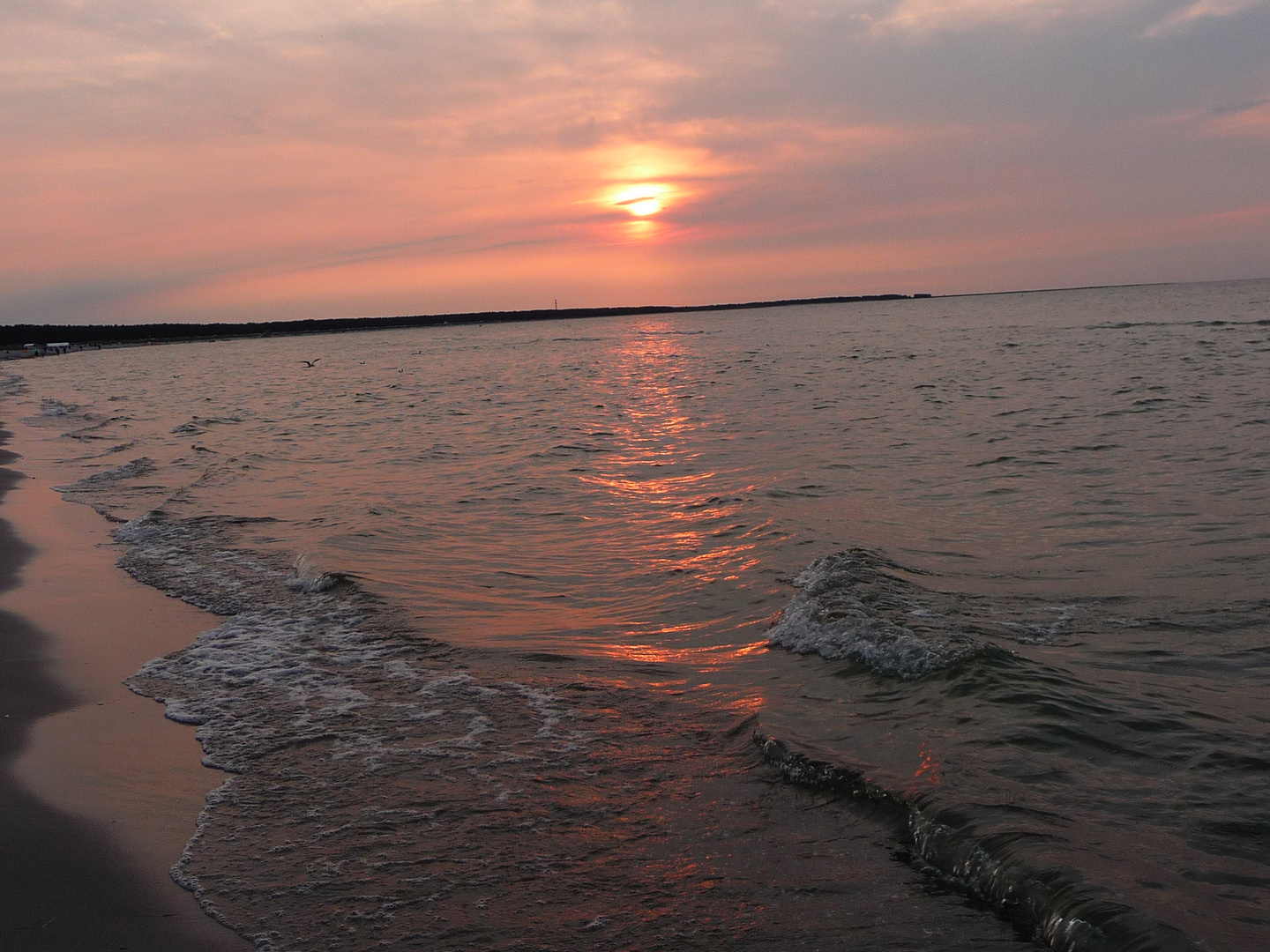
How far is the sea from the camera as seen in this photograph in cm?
413

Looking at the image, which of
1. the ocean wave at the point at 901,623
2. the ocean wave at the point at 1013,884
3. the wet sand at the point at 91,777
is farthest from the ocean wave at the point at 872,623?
the wet sand at the point at 91,777

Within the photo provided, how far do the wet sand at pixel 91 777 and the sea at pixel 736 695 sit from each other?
21 cm

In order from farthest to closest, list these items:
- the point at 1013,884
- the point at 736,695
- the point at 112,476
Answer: the point at 112,476
the point at 736,695
the point at 1013,884

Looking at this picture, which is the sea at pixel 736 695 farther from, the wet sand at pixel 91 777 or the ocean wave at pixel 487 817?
the wet sand at pixel 91 777

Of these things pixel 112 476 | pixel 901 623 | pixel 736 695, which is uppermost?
pixel 112 476

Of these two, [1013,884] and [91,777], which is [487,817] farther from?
[1013,884]

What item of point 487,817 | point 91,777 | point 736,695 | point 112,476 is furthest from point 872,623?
point 112,476

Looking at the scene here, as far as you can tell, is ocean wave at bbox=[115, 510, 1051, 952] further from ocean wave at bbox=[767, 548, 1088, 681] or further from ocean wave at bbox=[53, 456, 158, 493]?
ocean wave at bbox=[53, 456, 158, 493]

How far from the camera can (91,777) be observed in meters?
5.39

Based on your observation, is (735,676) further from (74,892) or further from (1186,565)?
(1186,565)

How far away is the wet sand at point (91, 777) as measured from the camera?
13.1ft

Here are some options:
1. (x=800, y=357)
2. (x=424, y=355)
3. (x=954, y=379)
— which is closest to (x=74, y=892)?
(x=954, y=379)

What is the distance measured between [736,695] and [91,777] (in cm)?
426

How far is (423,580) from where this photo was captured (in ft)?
33.6
